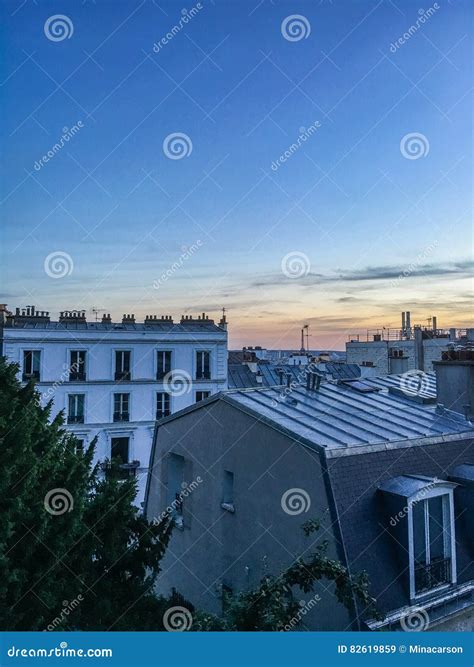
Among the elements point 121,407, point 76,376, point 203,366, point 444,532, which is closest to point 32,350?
point 76,376

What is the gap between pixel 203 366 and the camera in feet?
56.9

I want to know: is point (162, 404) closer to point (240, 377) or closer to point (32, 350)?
point (240, 377)

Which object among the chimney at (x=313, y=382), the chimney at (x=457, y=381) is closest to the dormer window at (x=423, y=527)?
the chimney at (x=457, y=381)

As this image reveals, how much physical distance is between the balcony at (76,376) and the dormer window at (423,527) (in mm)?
13063

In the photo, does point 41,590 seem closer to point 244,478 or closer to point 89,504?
point 89,504

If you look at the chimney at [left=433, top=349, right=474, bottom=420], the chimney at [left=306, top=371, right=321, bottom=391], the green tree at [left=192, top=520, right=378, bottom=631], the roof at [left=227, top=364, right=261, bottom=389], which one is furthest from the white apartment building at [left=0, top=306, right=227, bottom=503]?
the green tree at [left=192, top=520, right=378, bottom=631]

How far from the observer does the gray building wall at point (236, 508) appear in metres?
4.31

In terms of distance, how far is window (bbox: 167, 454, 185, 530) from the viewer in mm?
6475

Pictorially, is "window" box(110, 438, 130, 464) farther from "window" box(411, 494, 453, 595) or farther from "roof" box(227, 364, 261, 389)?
"window" box(411, 494, 453, 595)

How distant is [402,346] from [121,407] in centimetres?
1393

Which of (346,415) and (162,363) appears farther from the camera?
(162,363)

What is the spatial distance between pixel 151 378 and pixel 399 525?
1316cm

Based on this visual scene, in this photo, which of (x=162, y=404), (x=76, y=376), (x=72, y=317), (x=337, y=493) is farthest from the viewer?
(x=162, y=404)

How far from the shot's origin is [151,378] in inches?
651
